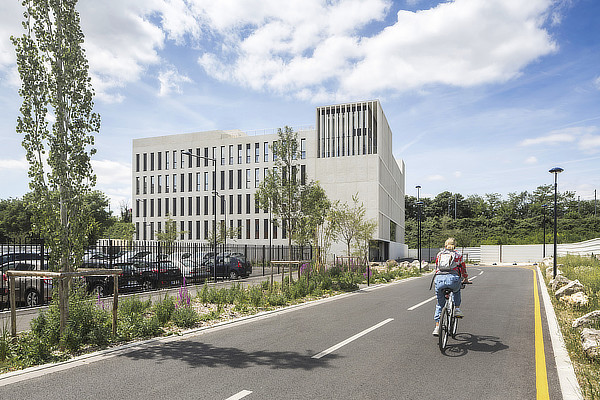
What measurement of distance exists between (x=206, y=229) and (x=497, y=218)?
205ft

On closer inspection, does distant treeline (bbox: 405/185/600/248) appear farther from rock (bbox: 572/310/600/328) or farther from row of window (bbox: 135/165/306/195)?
rock (bbox: 572/310/600/328)

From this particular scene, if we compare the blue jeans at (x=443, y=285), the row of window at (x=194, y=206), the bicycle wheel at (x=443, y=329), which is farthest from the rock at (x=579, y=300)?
the row of window at (x=194, y=206)

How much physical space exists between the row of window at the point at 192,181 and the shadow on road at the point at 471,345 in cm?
5390

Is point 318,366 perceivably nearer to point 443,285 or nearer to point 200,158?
point 443,285

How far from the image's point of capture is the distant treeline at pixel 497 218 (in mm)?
79750

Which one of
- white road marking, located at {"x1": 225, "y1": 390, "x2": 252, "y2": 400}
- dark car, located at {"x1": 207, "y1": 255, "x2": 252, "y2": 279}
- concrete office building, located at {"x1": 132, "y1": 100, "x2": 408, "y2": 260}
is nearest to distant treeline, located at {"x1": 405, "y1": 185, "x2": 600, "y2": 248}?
concrete office building, located at {"x1": 132, "y1": 100, "x2": 408, "y2": 260}

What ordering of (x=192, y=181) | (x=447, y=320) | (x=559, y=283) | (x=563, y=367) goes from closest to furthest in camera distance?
(x=563, y=367)
(x=447, y=320)
(x=559, y=283)
(x=192, y=181)

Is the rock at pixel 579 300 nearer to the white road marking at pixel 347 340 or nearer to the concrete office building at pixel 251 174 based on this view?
the white road marking at pixel 347 340

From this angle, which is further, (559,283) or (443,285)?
(559,283)

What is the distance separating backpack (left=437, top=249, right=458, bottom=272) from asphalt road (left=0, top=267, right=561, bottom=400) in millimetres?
1394

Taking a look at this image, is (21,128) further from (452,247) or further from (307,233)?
(307,233)

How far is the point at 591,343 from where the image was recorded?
22.0 ft

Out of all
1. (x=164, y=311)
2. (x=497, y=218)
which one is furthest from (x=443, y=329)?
(x=497, y=218)

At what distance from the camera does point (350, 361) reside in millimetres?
6746
